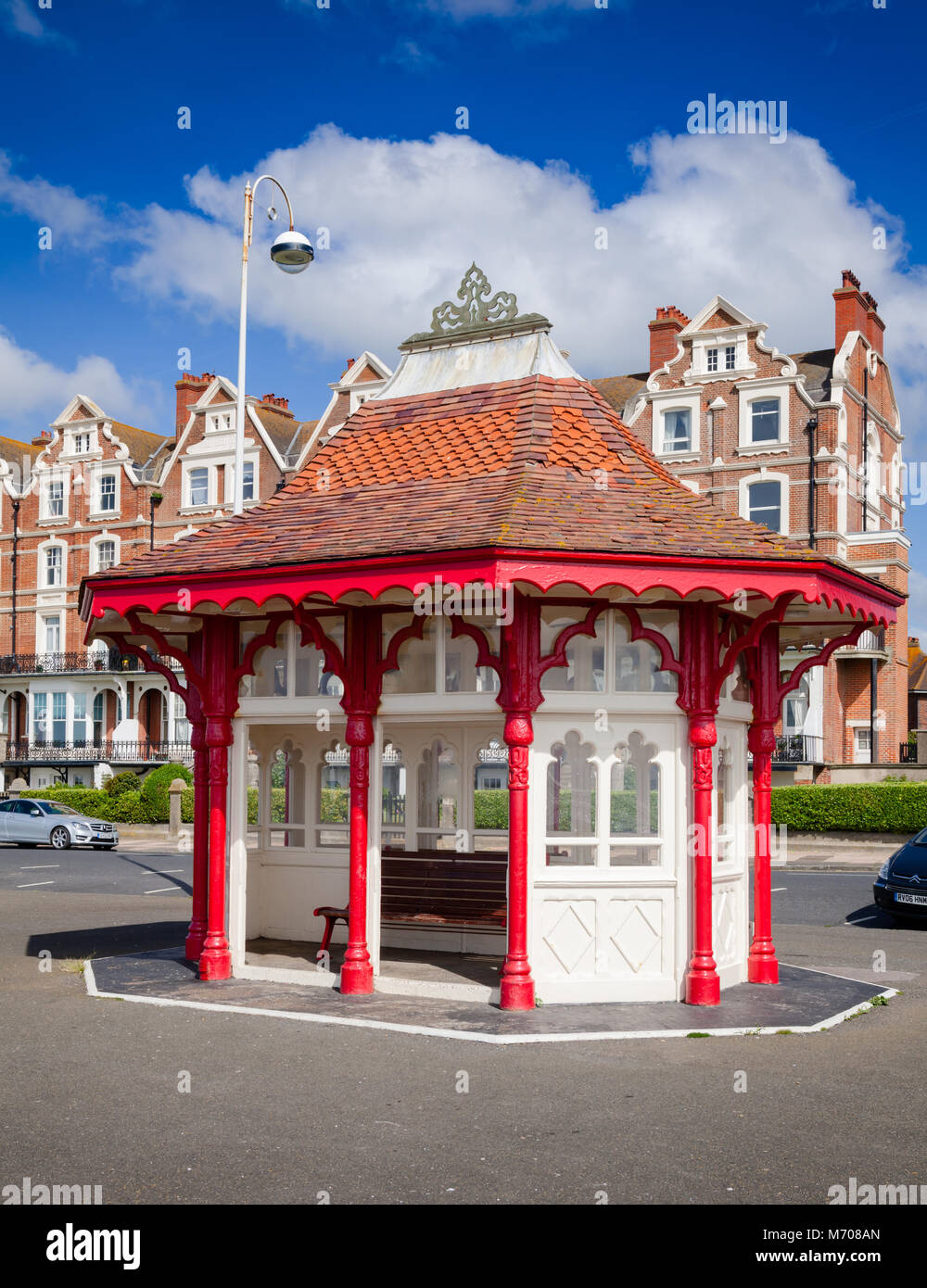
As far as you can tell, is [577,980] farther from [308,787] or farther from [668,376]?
[668,376]

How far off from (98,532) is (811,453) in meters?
30.0

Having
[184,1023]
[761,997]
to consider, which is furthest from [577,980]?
[184,1023]

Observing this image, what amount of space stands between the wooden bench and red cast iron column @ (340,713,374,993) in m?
1.86

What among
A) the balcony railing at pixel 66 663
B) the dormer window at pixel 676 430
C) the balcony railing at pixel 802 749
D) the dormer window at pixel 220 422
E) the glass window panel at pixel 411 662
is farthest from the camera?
the balcony railing at pixel 66 663

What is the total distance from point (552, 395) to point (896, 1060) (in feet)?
22.1

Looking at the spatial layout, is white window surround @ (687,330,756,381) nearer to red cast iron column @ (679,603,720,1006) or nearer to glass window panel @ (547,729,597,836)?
glass window panel @ (547,729,597,836)

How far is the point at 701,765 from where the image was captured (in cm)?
1062

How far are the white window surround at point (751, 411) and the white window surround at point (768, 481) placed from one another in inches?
32.9

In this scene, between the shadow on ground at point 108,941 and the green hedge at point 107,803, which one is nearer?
the shadow on ground at point 108,941

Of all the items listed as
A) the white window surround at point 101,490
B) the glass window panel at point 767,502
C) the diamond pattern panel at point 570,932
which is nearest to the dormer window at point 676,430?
the glass window panel at point 767,502

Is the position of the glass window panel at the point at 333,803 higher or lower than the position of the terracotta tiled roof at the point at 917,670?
lower

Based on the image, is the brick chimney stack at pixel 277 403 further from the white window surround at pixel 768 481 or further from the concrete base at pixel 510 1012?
the concrete base at pixel 510 1012

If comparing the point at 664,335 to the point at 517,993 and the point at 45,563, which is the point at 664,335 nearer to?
the point at 45,563

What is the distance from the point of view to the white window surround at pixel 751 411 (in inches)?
1614
